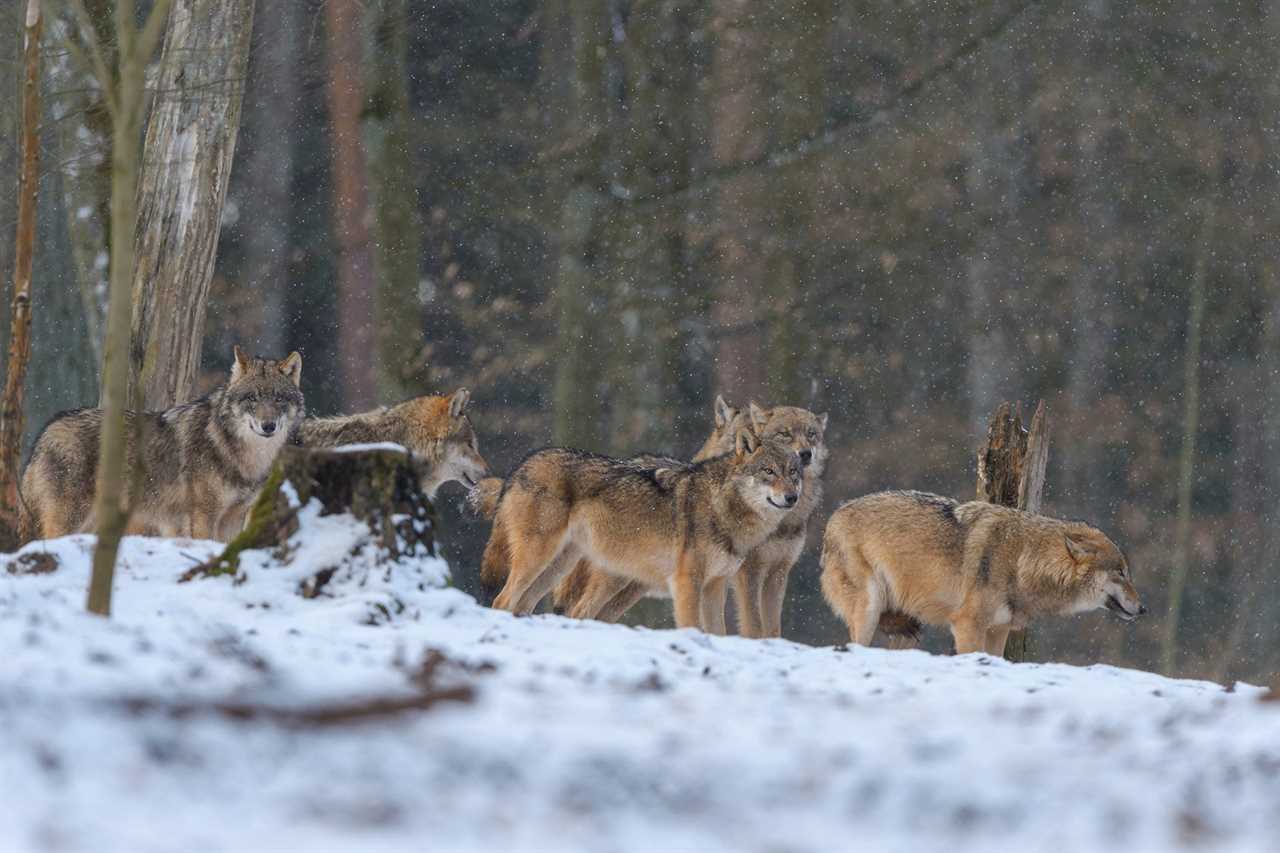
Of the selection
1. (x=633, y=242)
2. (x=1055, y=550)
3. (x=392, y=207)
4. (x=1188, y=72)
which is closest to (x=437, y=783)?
(x=1055, y=550)

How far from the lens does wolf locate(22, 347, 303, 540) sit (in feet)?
34.4

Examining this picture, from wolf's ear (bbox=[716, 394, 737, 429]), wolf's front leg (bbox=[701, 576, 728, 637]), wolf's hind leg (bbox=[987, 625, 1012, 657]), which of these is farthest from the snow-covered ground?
wolf's ear (bbox=[716, 394, 737, 429])

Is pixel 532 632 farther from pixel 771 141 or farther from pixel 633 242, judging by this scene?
pixel 771 141

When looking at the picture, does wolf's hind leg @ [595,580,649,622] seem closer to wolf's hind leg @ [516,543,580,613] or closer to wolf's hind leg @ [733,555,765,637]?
wolf's hind leg @ [516,543,580,613]

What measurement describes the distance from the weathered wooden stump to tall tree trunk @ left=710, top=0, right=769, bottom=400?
13598 millimetres

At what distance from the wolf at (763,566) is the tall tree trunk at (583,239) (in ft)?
14.7

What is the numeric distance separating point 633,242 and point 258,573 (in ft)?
42.0

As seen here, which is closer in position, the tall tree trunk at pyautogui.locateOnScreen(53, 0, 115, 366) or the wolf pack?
the wolf pack

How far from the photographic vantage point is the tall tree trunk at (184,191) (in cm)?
1184

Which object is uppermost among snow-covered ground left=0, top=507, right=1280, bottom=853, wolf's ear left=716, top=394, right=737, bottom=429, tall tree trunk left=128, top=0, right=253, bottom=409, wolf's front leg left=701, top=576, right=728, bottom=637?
tall tree trunk left=128, top=0, right=253, bottom=409

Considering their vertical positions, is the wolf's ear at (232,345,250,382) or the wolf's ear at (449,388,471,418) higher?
the wolf's ear at (232,345,250,382)

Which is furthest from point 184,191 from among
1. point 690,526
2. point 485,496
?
A: point 690,526

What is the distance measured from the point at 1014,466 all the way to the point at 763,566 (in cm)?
192

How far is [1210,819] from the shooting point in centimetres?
447
